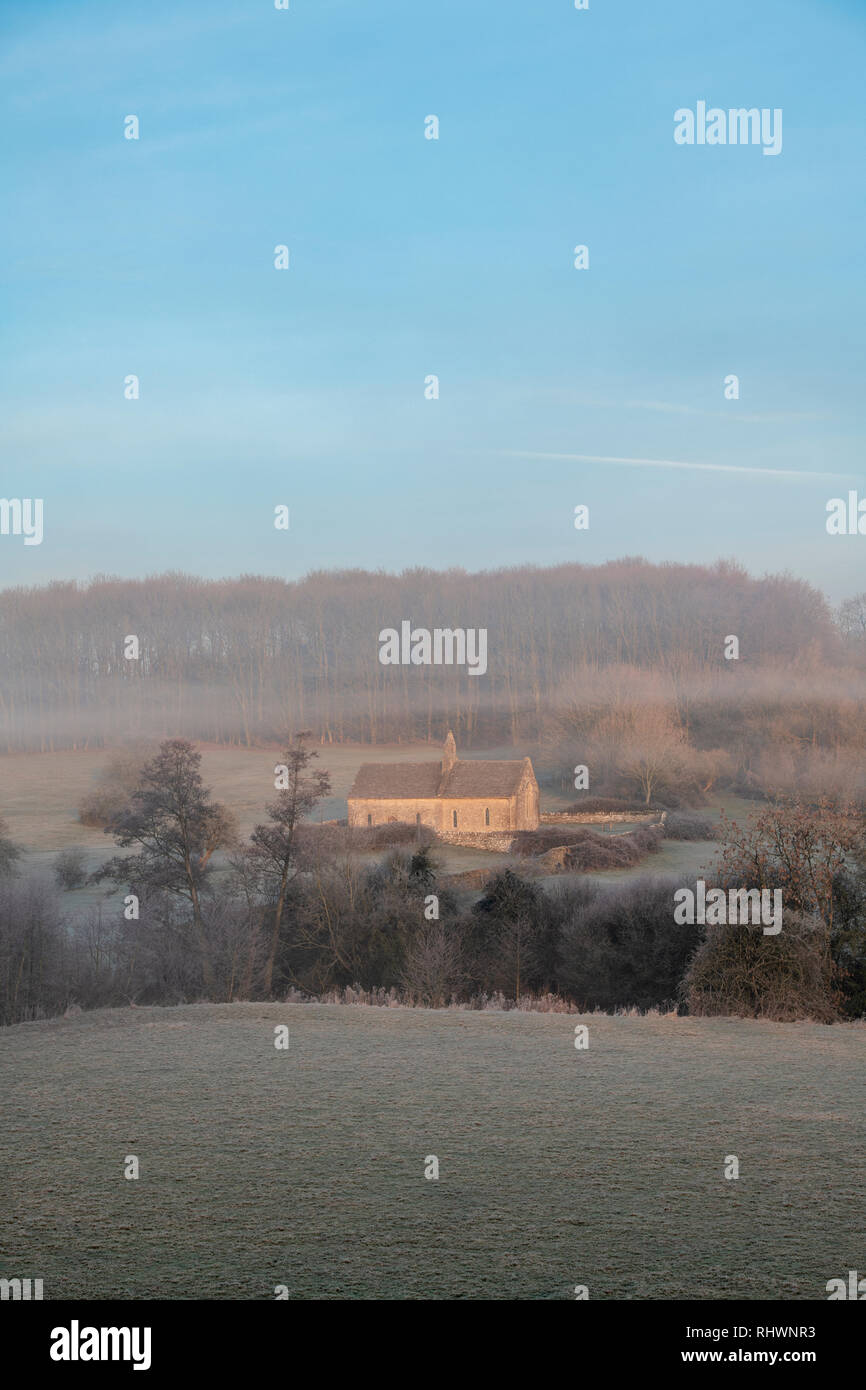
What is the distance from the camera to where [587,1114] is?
36.8 ft

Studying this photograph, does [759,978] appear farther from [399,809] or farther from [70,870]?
[70,870]

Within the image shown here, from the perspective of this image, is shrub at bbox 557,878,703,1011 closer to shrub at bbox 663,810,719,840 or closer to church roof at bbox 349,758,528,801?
shrub at bbox 663,810,719,840

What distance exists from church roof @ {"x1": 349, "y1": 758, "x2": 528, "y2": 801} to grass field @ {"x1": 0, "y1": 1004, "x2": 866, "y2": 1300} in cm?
5019

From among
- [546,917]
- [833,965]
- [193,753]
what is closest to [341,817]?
[193,753]

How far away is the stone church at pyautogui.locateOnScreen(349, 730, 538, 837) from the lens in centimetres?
6538

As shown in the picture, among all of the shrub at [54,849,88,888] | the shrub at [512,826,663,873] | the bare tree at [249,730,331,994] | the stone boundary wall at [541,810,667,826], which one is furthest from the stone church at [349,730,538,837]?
the bare tree at [249,730,331,994]

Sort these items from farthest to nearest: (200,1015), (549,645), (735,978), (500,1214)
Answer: (549,645) → (735,978) → (200,1015) → (500,1214)

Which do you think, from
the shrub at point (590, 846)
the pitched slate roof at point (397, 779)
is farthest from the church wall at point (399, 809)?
the shrub at point (590, 846)

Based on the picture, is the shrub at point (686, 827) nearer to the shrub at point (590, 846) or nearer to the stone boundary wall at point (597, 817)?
the shrub at point (590, 846)

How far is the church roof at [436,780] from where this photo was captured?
66062 millimetres
